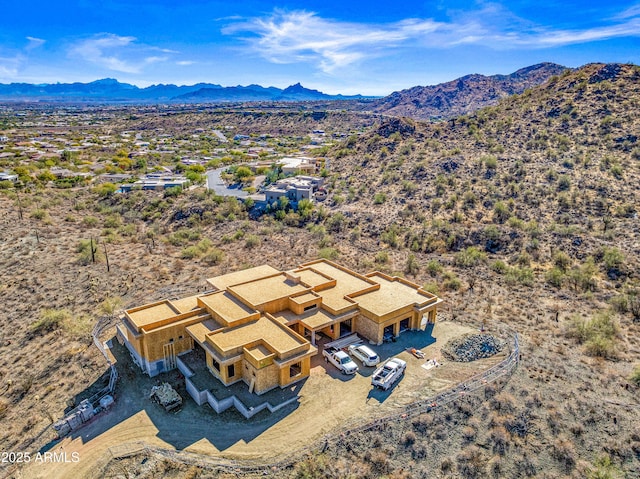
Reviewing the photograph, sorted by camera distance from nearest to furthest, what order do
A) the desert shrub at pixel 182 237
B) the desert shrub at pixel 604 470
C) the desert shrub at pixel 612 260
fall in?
1. the desert shrub at pixel 604 470
2. the desert shrub at pixel 612 260
3. the desert shrub at pixel 182 237

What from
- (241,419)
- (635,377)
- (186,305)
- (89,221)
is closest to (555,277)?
(635,377)

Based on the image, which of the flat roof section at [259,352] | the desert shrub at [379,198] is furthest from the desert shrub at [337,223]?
the flat roof section at [259,352]

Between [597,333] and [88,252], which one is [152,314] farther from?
[597,333]

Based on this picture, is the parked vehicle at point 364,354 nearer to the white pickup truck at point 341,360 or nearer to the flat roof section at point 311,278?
the white pickup truck at point 341,360

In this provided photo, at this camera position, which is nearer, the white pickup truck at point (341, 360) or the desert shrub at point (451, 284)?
the white pickup truck at point (341, 360)

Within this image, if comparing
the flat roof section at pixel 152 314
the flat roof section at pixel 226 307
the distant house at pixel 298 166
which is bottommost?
the flat roof section at pixel 152 314

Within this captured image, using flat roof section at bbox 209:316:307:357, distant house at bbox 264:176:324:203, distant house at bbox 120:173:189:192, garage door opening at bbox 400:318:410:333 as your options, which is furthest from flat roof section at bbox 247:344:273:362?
distant house at bbox 120:173:189:192
